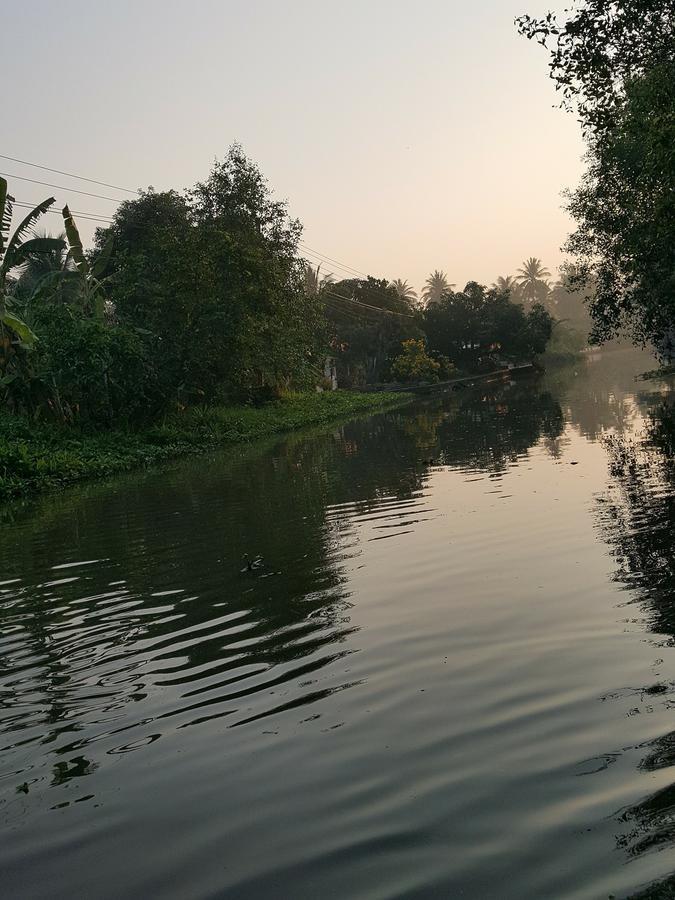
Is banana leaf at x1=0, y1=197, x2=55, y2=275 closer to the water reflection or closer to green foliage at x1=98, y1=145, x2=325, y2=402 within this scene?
green foliage at x1=98, y1=145, x2=325, y2=402

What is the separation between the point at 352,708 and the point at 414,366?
71771 millimetres

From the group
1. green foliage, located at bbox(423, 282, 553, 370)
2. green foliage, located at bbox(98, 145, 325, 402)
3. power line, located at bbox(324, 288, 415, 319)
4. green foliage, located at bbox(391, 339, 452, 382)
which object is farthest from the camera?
green foliage, located at bbox(423, 282, 553, 370)

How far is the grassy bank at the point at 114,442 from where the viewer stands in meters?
24.8

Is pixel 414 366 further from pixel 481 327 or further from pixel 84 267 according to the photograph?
pixel 84 267

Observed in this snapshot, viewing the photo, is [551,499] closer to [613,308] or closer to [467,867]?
[467,867]

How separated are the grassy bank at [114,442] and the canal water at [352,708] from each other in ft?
40.8

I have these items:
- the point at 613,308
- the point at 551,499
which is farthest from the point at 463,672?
the point at 613,308

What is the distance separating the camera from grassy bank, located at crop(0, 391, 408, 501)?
24828 millimetres

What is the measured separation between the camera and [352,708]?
5555mm

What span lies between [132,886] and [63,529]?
41.8 ft

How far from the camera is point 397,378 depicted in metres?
78.4

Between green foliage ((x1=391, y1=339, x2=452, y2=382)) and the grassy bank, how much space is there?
2760cm

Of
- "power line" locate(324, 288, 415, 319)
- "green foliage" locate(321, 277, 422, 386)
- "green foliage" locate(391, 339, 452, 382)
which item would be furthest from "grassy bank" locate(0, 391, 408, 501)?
"power line" locate(324, 288, 415, 319)

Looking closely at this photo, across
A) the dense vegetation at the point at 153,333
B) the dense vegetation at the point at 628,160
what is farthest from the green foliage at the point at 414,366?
the dense vegetation at the point at 628,160
